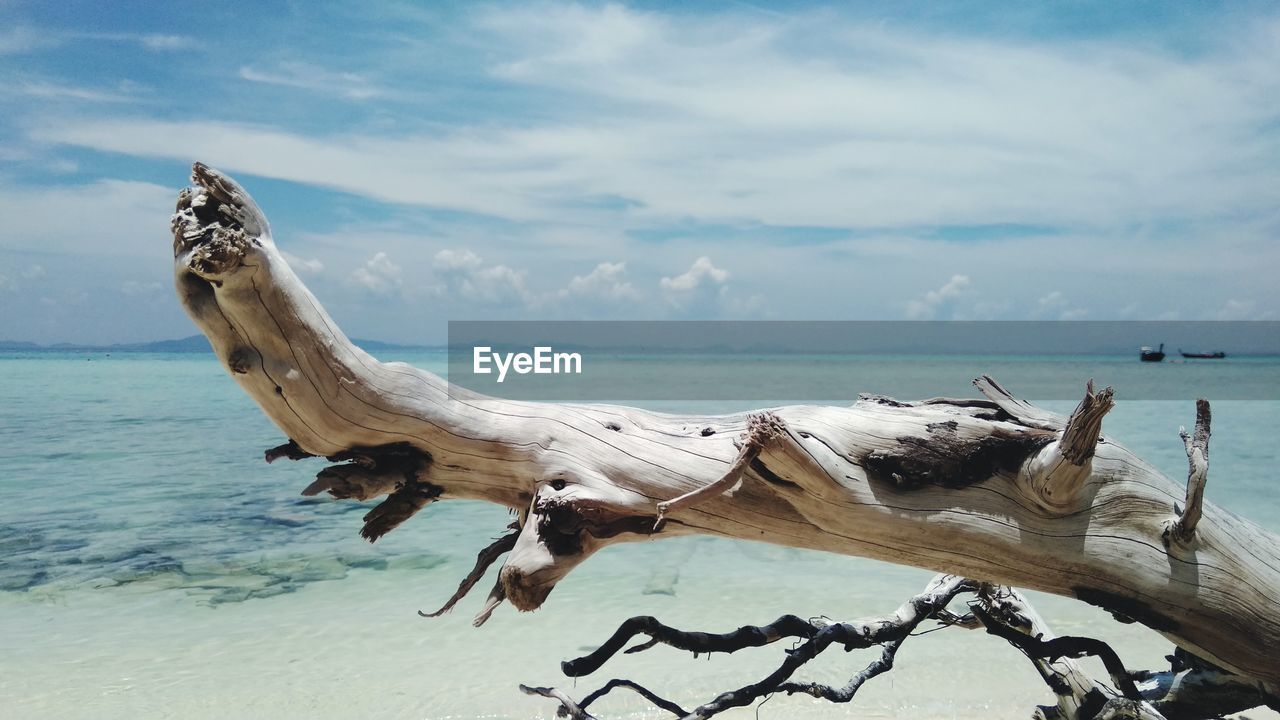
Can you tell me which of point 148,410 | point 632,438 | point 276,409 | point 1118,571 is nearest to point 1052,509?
point 1118,571

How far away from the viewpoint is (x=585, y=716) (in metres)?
2.64

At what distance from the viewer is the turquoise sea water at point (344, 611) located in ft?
17.8

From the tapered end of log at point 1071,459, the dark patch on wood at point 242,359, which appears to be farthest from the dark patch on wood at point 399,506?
the tapered end of log at point 1071,459

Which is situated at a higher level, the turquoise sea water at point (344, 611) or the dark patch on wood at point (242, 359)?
the dark patch on wood at point (242, 359)

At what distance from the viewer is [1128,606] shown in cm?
222

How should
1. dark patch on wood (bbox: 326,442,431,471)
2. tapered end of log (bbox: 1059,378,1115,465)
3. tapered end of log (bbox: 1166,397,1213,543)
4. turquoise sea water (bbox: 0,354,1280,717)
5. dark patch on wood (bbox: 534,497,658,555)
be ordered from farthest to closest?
turquoise sea water (bbox: 0,354,1280,717), dark patch on wood (bbox: 326,442,431,471), dark patch on wood (bbox: 534,497,658,555), tapered end of log (bbox: 1166,397,1213,543), tapered end of log (bbox: 1059,378,1115,465)

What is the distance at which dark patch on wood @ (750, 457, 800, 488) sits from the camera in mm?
2082

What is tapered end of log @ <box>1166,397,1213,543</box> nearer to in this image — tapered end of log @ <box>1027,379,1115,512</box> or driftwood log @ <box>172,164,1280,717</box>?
driftwood log @ <box>172,164,1280,717</box>

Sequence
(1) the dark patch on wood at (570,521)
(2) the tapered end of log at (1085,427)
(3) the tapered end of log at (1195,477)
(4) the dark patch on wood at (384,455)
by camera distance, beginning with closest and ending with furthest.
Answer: (2) the tapered end of log at (1085,427)
(3) the tapered end of log at (1195,477)
(1) the dark patch on wood at (570,521)
(4) the dark patch on wood at (384,455)

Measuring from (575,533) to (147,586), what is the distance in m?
7.22

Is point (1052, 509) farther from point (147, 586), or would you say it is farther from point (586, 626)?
point (147, 586)

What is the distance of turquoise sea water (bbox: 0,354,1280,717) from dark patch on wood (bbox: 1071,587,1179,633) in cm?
309

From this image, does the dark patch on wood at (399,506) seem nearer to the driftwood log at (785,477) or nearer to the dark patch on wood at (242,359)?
the driftwood log at (785,477)

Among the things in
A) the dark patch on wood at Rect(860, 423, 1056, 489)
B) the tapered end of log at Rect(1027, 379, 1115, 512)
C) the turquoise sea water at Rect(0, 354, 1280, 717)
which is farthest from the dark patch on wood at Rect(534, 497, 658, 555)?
the turquoise sea water at Rect(0, 354, 1280, 717)
